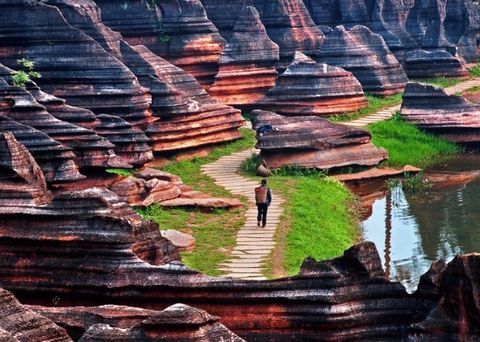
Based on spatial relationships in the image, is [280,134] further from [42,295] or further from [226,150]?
[42,295]

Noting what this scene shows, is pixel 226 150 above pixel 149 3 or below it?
below

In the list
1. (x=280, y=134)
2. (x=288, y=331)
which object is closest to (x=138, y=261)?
(x=288, y=331)

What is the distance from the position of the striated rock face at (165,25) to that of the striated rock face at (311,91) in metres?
2.18

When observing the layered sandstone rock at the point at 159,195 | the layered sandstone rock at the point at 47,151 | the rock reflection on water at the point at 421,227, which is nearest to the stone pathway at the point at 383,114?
the rock reflection on water at the point at 421,227

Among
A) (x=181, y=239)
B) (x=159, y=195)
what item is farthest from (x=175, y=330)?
(x=159, y=195)

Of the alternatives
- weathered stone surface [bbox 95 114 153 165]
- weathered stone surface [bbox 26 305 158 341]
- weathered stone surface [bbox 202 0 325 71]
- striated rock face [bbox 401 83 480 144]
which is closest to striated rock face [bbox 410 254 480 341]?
weathered stone surface [bbox 26 305 158 341]

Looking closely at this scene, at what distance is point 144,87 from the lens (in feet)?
103

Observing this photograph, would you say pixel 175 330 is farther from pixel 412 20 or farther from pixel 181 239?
pixel 412 20

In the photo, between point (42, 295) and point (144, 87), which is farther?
point (144, 87)

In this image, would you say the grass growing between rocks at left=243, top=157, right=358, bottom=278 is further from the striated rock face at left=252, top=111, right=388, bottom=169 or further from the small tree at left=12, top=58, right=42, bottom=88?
the small tree at left=12, top=58, right=42, bottom=88

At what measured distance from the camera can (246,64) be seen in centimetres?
3834

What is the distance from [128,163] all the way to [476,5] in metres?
25.7

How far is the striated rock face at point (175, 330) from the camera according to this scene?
11.9 metres

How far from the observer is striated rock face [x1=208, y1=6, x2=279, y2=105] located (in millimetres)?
37656
